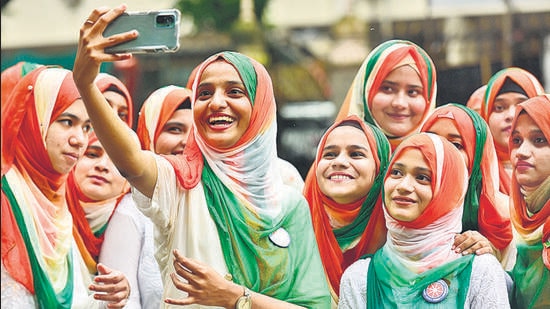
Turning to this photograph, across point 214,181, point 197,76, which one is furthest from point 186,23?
point 214,181

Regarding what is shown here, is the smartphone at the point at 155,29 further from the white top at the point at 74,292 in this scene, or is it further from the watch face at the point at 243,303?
the white top at the point at 74,292

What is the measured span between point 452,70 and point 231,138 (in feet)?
2.99

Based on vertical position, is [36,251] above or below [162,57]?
below

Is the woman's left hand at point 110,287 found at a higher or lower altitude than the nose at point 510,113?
lower

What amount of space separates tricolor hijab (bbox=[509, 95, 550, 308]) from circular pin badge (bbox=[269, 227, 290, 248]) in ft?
2.33

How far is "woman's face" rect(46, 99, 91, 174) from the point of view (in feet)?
10.5

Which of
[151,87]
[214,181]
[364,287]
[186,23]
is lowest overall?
[364,287]

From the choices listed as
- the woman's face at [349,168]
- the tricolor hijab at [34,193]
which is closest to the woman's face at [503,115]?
the woman's face at [349,168]

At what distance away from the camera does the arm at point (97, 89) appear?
104 inches

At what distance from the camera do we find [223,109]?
2.95m

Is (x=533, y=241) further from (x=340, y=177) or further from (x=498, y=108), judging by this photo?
(x=340, y=177)

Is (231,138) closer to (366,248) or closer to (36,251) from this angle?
(366,248)

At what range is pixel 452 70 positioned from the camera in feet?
11.2

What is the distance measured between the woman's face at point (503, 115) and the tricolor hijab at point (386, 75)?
0.21m
